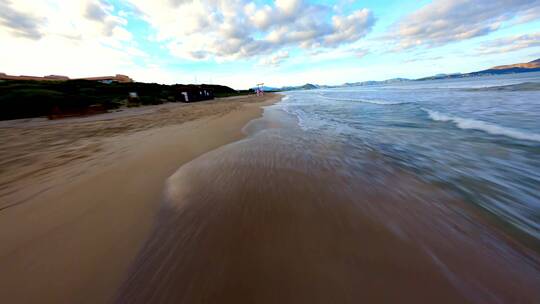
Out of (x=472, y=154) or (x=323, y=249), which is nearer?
(x=323, y=249)

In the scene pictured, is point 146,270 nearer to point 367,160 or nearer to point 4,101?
point 367,160

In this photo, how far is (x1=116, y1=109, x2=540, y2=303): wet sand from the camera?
1.56 meters

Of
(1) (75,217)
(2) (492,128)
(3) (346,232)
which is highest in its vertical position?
(1) (75,217)

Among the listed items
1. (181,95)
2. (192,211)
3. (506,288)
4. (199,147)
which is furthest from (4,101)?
(506,288)

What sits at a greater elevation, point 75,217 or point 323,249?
point 75,217

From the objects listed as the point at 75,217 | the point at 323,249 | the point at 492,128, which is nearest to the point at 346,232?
the point at 323,249

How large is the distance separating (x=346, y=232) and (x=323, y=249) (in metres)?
0.44

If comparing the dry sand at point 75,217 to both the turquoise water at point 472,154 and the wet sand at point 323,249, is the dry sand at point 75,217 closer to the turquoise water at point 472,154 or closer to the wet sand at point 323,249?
the wet sand at point 323,249

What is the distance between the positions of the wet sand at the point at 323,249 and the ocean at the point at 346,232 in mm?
11

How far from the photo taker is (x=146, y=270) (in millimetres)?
1782

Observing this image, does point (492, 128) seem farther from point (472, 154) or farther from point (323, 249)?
point (323, 249)

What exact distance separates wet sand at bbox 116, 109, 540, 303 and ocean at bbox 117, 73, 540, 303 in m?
0.01

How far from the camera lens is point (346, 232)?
2.25m

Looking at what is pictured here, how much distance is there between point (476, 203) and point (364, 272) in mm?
2611
